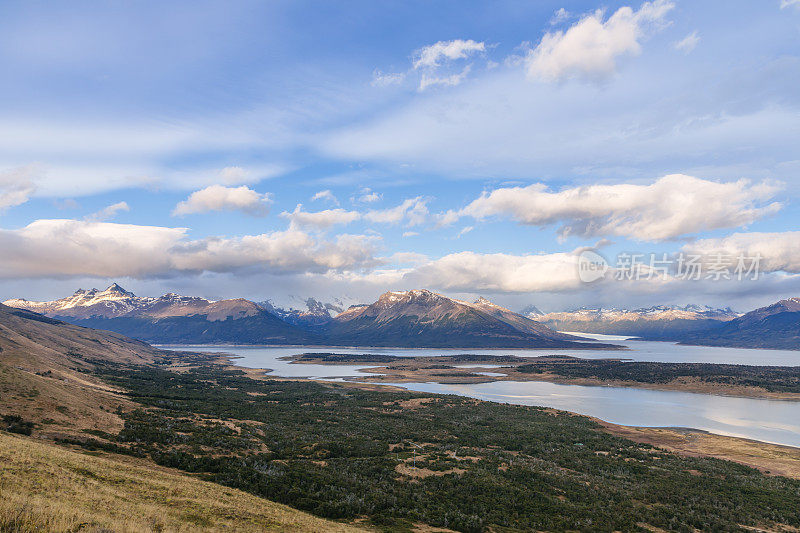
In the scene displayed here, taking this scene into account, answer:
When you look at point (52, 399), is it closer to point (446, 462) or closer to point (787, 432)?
point (446, 462)

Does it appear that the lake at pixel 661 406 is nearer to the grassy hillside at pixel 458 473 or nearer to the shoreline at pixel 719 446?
the shoreline at pixel 719 446

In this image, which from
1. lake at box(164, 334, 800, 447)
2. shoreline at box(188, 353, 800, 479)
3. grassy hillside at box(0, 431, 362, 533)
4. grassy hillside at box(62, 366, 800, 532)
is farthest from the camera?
lake at box(164, 334, 800, 447)

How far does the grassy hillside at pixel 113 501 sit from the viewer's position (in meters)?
17.7

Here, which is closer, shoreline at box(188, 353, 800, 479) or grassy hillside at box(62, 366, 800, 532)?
grassy hillside at box(62, 366, 800, 532)

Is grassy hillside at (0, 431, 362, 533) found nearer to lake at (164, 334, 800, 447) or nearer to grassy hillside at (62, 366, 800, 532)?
grassy hillside at (62, 366, 800, 532)

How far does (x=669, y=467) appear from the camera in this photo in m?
56.5

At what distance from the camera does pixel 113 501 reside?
22.3m

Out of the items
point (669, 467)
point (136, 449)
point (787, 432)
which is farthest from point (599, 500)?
point (787, 432)

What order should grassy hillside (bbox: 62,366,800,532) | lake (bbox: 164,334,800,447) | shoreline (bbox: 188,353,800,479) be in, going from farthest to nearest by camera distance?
1. lake (bbox: 164,334,800,447)
2. shoreline (bbox: 188,353,800,479)
3. grassy hillside (bbox: 62,366,800,532)

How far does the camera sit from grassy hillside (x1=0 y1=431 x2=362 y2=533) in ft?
58.0

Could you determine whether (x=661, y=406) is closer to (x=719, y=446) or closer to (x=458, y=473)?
(x=719, y=446)

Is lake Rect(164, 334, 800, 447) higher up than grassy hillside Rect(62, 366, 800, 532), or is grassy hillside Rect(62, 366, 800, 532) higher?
grassy hillside Rect(62, 366, 800, 532)

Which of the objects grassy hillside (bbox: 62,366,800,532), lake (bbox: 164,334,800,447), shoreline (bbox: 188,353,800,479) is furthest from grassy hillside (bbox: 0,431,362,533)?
lake (bbox: 164,334,800,447)

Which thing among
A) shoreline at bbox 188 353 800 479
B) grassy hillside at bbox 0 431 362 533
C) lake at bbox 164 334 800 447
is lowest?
lake at bbox 164 334 800 447
